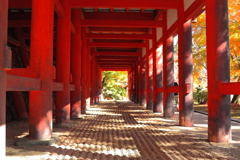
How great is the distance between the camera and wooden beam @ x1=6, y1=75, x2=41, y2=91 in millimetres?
4035

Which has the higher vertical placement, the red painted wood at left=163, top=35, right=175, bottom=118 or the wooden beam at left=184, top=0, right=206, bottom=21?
the wooden beam at left=184, top=0, right=206, bottom=21

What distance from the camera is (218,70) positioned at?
18.4 feet

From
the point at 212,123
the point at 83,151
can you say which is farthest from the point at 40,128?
the point at 212,123

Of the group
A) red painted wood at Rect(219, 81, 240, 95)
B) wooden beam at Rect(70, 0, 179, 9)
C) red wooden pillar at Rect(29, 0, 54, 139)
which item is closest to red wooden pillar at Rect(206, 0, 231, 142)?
red painted wood at Rect(219, 81, 240, 95)

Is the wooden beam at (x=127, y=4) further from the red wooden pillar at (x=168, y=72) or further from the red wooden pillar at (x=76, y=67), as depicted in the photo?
the red wooden pillar at (x=168, y=72)

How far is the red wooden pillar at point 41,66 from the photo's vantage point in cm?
558

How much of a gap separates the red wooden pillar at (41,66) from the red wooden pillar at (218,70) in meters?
3.56

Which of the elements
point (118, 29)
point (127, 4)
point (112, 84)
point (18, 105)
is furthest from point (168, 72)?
point (112, 84)

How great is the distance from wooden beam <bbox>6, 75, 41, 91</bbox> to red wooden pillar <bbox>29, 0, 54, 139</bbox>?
253 mm

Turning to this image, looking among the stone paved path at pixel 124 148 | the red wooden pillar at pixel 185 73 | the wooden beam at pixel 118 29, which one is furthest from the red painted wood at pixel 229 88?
the wooden beam at pixel 118 29

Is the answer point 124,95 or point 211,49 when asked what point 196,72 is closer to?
point 211,49

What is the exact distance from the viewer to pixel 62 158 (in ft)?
14.1

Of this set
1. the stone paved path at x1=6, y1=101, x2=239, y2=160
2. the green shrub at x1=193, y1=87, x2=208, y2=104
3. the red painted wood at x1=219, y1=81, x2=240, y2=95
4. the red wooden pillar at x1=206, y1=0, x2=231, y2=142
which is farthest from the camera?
the green shrub at x1=193, y1=87, x2=208, y2=104

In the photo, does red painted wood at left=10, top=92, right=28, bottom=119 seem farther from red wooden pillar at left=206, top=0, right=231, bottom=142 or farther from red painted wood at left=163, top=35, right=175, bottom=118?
red wooden pillar at left=206, top=0, right=231, bottom=142
